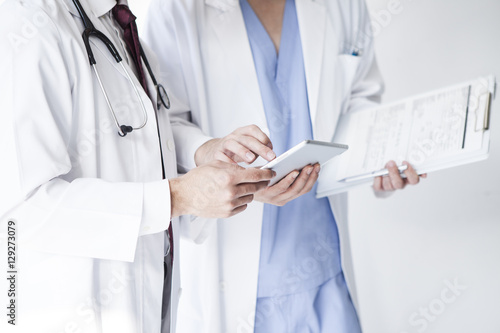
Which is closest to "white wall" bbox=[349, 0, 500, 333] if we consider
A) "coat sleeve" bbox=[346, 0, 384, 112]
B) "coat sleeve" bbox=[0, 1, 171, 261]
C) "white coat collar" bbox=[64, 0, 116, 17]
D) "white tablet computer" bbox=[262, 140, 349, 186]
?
"coat sleeve" bbox=[346, 0, 384, 112]

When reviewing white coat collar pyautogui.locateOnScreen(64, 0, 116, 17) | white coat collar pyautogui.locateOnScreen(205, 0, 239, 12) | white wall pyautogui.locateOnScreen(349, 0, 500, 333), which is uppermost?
white coat collar pyautogui.locateOnScreen(205, 0, 239, 12)

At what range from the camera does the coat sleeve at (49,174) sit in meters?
0.76

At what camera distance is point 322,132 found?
1402 millimetres

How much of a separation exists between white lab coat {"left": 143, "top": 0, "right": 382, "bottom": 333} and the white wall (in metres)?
0.64

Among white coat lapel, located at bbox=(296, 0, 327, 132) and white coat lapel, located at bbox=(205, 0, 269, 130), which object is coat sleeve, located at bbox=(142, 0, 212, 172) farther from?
white coat lapel, located at bbox=(296, 0, 327, 132)

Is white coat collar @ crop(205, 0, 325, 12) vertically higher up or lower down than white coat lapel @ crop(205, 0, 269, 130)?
higher up

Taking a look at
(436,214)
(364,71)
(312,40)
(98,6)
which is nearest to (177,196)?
(98,6)

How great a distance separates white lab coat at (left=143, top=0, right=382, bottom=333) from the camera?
131 cm

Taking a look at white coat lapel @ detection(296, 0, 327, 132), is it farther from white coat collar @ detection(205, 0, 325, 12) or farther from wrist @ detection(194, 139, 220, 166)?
wrist @ detection(194, 139, 220, 166)

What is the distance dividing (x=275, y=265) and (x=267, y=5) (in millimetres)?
725

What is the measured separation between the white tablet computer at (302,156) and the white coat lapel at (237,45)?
1.08 ft

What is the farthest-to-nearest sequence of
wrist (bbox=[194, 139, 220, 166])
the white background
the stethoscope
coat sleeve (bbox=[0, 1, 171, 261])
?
the white background, wrist (bbox=[194, 139, 220, 166]), the stethoscope, coat sleeve (bbox=[0, 1, 171, 261])

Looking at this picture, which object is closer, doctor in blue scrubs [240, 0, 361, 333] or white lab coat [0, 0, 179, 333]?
white lab coat [0, 0, 179, 333]

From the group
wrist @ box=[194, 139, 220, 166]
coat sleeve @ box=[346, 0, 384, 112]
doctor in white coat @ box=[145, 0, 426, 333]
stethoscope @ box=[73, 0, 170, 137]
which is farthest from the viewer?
coat sleeve @ box=[346, 0, 384, 112]
